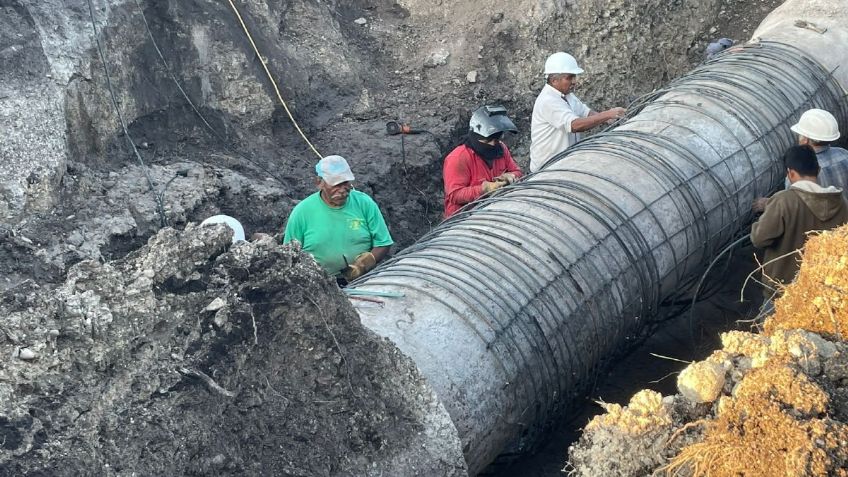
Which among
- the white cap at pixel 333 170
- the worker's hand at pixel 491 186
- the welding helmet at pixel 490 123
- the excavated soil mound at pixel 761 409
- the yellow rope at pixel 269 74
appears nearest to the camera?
the excavated soil mound at pixel 761 409

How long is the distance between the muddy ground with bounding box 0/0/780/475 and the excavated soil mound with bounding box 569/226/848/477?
1.19m

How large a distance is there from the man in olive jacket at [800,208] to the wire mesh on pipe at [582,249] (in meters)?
0.66

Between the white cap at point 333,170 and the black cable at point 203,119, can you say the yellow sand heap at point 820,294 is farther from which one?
the black cable at point 203,119

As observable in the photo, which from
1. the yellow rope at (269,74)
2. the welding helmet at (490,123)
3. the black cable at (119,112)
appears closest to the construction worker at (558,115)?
the welding helmet at (490,123)

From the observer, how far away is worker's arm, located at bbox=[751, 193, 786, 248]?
18.2ft

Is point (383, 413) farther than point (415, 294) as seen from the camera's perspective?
No

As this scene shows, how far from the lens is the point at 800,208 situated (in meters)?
5.51

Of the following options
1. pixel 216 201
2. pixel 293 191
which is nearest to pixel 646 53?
pixel 293 191

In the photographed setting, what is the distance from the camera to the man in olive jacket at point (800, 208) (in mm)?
5457

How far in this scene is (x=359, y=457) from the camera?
158 inches

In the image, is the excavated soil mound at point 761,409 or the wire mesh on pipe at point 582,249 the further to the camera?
the wire mesh on pipe at point 582,249

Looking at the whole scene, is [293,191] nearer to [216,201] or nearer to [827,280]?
[216,201]

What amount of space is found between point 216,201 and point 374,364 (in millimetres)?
4067

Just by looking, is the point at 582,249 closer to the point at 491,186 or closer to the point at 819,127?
the point at 491,186
